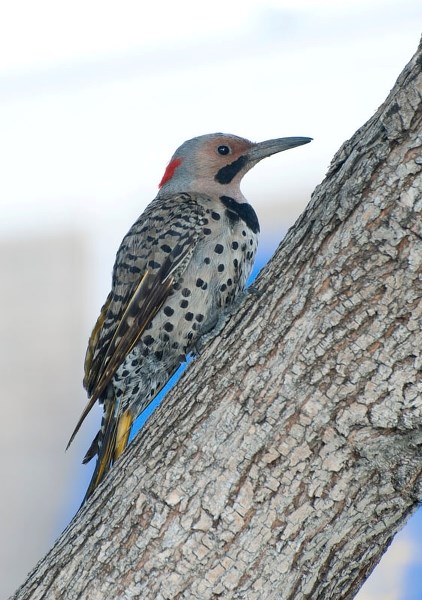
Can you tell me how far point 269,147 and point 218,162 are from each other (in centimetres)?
24

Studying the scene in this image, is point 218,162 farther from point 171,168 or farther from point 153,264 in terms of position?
point 153,264

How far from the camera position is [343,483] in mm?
2189

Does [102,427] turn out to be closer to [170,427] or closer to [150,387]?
[150,387]

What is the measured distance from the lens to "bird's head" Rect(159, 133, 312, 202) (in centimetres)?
389

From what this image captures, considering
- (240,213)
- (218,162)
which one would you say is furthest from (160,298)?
(218,162)

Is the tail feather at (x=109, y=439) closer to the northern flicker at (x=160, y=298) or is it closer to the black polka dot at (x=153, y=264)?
the northern flicker at (x=160, y=298)

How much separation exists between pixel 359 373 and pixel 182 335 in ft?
4.44

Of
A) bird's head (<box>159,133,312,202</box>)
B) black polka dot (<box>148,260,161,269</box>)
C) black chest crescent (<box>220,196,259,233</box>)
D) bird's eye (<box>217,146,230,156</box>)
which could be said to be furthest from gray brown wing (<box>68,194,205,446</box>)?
bird's eye (<box>217,146,230,156</box>)

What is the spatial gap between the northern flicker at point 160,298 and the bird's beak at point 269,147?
0.32 m

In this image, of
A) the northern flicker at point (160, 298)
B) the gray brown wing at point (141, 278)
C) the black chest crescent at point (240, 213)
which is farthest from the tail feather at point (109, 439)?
the black chest crescent at point (240, 213)

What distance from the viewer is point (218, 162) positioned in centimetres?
394

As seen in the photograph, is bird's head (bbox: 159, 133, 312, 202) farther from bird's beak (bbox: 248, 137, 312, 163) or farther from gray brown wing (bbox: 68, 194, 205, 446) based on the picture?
gray brown wing (bbox: 68, 194, 205, 446)

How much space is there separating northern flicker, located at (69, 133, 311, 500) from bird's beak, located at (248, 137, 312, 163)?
1.06 feet

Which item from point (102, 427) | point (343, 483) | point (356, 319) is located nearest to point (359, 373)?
point (356, 319)
